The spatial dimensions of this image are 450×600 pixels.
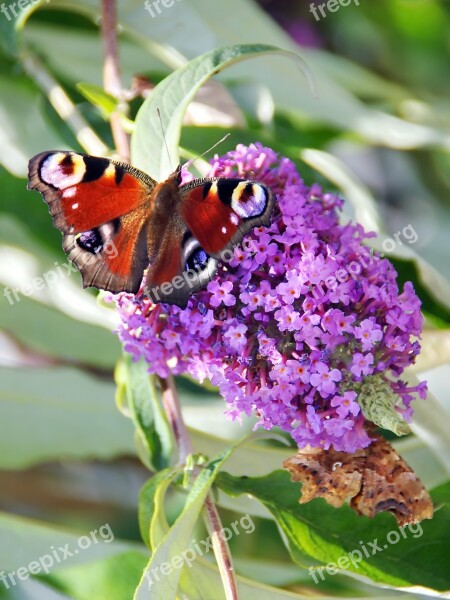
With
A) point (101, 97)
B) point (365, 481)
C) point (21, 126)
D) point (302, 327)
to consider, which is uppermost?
point (101, 97)

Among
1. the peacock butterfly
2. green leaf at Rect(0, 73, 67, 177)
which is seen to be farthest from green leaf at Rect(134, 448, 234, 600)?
green leaf at Rect(0, 73, 67, 177)

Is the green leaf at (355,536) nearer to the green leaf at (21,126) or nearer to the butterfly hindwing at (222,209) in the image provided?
the butterfly hindwing at (222,209)

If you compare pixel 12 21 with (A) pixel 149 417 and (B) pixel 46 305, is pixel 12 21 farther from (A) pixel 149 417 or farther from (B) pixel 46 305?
(A) pixel 149 417

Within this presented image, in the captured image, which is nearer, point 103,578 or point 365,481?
point 365,481

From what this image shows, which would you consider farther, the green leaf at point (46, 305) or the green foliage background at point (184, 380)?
the green leaf at point (46, 305)

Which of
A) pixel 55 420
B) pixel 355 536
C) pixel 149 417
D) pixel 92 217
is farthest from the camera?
pixel 55 420

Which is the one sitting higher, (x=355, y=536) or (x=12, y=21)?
(x=12, y=21)

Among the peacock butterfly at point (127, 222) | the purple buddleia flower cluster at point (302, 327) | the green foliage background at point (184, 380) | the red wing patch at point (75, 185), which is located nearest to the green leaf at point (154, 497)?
the green foliage background at point (184, 380)

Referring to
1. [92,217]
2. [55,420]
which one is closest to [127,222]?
[92,217]
